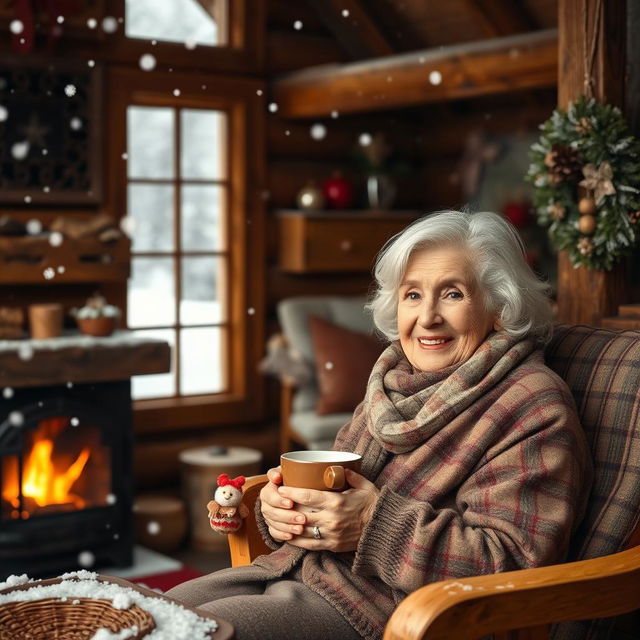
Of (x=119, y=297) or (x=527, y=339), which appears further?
(x=119, y=297)

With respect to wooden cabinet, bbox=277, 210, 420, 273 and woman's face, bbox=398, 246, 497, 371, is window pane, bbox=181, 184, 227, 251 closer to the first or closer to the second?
wooden cabinet, bbox=277, 210, 420, 273

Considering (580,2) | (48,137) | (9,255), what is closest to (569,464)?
(580,2)

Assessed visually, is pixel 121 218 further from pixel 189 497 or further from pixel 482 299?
pixel 482 299

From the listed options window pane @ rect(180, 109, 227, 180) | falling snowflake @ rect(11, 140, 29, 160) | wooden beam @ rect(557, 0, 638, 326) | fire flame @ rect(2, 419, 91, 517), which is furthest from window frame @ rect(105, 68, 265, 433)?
wooden beam @ rect(557, 0, 638, 326)

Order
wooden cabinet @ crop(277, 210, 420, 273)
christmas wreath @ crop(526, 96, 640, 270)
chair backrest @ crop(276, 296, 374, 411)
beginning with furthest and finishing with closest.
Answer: wooden cabinet @ crop(277, 210, 420, 273) < chair backrest @ crop(276, 296, 374, 411) < christmas wreath @ crop(526, 96, 640, 270)

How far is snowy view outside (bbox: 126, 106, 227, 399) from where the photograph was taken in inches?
193

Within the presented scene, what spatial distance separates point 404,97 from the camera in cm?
456

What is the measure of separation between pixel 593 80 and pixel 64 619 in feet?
5.87

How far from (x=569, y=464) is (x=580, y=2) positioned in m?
1.29

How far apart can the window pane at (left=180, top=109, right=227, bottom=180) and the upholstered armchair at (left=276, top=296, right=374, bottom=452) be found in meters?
0.75

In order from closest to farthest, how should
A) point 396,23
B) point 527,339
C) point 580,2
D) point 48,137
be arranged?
point 527,339 < point 580,2 < point 48,137 < point 396,23

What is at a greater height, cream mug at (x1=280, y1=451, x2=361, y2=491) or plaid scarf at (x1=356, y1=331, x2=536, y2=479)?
plaid scarf at (x1=356, y1=331, x2=536, y2=479)

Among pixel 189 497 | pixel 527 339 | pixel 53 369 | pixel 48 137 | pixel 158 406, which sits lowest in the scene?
Answer: pixel 189 497

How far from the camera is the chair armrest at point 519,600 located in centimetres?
165
